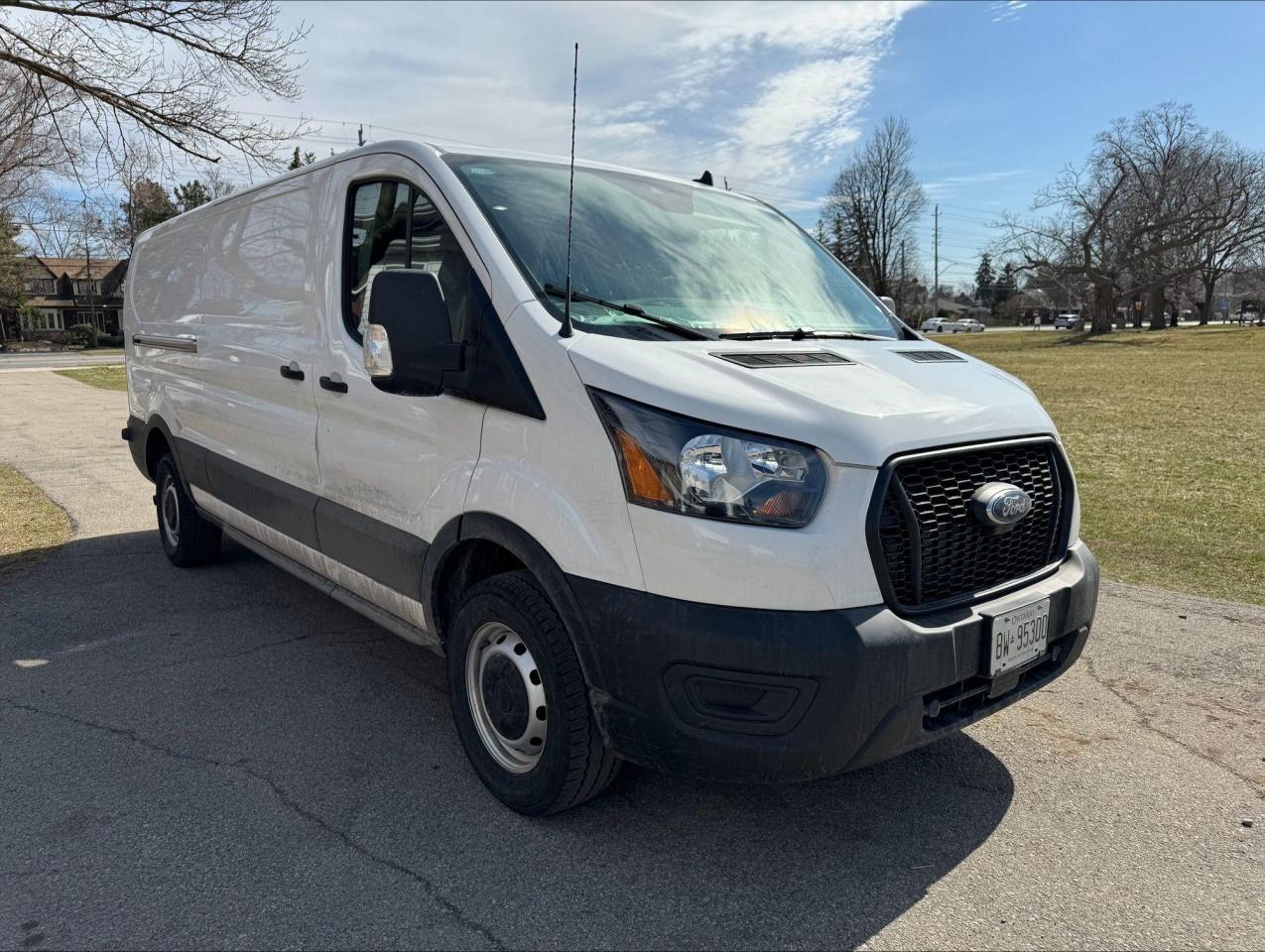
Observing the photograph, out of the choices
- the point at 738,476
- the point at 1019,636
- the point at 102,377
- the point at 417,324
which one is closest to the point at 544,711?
the point at 738,476

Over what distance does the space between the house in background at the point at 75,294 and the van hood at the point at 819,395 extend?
88291 mm

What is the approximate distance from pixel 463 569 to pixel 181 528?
147 inches

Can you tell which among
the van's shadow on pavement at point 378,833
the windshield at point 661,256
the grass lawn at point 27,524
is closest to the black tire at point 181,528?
the grass lawn at point 27,524

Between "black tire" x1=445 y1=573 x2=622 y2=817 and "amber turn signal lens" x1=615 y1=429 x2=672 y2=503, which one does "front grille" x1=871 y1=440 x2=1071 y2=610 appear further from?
"black tire" x1=445 y1=573 x2=622 y2=817

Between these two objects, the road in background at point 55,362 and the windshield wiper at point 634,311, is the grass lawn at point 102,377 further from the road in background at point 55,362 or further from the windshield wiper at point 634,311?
the windshield wiper at point 634,311

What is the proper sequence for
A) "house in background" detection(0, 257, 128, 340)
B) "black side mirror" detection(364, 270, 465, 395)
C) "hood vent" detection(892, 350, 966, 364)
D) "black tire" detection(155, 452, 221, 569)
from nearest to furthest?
"black side mirror" detection(364, 270, 465, 395) < "hood vent" detection(892, 350, 966, 364) < "black tire" detection(155, 452, 221, 569) < "house in background" detection(0, 257, 128, 340)

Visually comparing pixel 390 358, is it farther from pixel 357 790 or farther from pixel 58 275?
pixel 58 275

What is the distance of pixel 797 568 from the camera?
2.38 metres

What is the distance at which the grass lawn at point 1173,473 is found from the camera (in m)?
6.31

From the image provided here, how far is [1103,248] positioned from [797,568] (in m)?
71.4

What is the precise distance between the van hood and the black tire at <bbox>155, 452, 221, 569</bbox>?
428 cm

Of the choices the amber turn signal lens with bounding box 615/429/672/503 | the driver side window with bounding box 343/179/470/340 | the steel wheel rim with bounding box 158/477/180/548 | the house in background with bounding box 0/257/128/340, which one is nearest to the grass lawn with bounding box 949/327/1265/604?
the amber turn signal lens with bounding box 615/429/672/503

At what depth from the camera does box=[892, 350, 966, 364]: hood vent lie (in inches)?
129

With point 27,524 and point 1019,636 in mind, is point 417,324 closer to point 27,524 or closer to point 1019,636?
point 1019,636
